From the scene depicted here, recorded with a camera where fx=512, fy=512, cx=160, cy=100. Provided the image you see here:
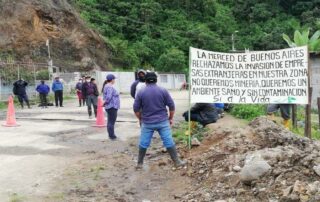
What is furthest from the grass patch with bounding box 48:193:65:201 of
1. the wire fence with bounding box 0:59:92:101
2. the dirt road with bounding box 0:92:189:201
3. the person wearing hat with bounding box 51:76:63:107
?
the wire fence with bounding box 0:59:92:101

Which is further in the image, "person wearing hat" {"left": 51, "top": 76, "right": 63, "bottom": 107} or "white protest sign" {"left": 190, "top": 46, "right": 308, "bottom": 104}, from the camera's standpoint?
"person wearing hat" {"left": 51, "top": 76, "right": 63, "bottom": 107}

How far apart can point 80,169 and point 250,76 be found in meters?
4.03

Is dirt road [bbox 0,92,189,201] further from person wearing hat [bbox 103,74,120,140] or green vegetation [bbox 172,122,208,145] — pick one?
person wearing hat [bbox 103,74,120,140]

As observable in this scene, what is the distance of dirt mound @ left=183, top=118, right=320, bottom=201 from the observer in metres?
6.48

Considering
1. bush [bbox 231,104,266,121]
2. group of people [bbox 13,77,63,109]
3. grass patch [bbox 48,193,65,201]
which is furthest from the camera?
group of people [bbox 13,77,63,109]

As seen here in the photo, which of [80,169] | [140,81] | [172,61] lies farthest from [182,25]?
[80,169]

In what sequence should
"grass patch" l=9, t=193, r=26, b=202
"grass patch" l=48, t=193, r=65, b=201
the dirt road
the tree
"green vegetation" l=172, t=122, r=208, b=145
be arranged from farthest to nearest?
the tree
"green vegetation" l=172, t=122, r=208, b=145
the dirt road
"grass patch" l=48, t=193, r=65, b=201
"grass patch" l=9, t=193, r=26, b=202

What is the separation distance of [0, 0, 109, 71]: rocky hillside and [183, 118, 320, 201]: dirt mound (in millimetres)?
30679

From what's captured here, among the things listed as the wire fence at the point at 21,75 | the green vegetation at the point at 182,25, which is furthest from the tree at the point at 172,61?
the wire fence at the point at 21,75

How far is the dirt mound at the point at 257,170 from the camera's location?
6484 millimetres

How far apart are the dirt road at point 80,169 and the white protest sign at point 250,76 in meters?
1.72

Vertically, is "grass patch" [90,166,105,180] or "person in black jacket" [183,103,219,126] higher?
"person in black jacket" [183,103,219,126]

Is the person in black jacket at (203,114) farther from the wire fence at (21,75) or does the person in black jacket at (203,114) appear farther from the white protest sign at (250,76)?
the wire fence at (21,75)

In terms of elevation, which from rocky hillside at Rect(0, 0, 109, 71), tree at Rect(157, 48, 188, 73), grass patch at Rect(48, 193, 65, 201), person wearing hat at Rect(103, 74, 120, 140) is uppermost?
rocky hillside at Rect(0, 0, 109, 71)
